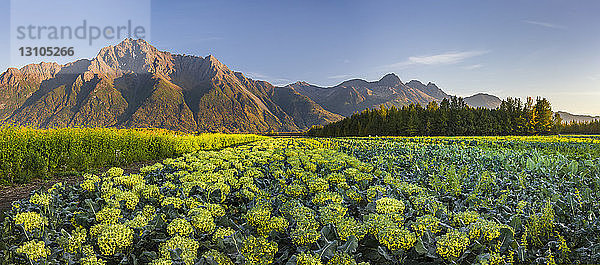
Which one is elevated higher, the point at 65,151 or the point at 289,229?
the point at 65,151

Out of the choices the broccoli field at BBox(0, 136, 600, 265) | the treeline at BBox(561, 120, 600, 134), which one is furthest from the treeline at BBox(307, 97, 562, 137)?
the broccoli field at BBox(0, 136, 600, 265)

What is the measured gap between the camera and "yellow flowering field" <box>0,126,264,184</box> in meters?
6.78

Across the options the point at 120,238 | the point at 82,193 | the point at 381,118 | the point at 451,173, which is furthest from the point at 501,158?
the point at 381,118

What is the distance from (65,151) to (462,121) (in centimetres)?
5863

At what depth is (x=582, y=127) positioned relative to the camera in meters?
62.7

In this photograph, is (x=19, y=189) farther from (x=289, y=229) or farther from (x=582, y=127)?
(x=582, y=127)

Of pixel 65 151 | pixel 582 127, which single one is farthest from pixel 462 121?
pixel 65 151

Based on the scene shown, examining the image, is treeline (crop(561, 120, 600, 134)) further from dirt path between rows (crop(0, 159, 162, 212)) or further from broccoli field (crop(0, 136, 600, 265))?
dirt path between rows (crop(0, 159, 162, 212))

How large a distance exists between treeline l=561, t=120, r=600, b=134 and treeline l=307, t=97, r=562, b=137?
25.1 ft

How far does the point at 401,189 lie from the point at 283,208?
1.76m

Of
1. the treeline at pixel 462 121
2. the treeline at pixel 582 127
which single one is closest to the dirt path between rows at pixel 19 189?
the treeline at pixel 462 121

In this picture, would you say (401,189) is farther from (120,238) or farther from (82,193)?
(82,193)

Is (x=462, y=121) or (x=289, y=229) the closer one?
(x=289, y=229)

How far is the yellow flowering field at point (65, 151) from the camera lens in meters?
6.78
